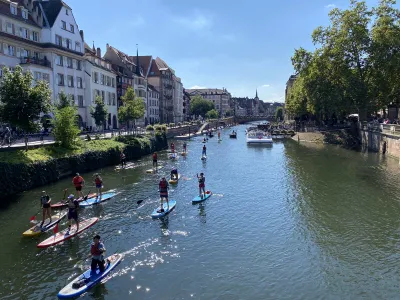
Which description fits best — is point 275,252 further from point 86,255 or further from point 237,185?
point 237,185

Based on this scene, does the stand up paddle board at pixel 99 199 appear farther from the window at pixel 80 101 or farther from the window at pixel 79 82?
the window at pixel 79 82

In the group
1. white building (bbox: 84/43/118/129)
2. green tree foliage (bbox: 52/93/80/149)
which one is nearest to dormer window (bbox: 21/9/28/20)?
white building (bbox: 84/43/118/129)

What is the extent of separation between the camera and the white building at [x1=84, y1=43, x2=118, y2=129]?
204 feet

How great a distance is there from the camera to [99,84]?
66500 mm

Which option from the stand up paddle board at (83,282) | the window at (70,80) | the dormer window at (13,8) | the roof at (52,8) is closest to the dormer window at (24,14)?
the dormer window at (13,8)

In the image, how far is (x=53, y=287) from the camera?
1388 centimetres

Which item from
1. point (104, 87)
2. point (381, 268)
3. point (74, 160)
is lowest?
point (381, 268)

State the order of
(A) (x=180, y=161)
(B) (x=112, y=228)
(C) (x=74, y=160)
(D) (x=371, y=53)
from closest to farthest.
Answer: (B) (x=112, y=228) → (C) (x=74, y=160) → (A) (x=180, y=161) → (D) (x=371, y=53)

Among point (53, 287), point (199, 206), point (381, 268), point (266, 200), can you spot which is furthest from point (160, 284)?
point (266, 200)

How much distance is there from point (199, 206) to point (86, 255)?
10.1 m

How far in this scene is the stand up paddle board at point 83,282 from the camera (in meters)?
13.0

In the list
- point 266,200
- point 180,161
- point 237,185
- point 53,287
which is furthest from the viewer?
point 180,161

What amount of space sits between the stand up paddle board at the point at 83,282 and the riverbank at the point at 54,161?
15.6m

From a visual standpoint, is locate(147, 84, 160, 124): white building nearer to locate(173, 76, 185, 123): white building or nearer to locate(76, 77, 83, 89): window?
locate(173, 76, 185, 123): white building
